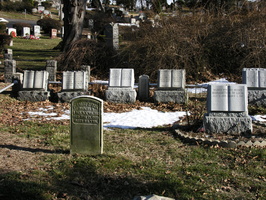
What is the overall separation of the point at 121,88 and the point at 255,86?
430 cm

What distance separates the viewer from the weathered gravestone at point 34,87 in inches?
488

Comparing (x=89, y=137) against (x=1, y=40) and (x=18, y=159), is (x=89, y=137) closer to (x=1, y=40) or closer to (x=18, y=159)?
(x=18, y=159)

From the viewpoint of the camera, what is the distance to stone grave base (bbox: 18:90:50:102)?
1239cm

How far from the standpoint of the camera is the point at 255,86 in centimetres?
1178

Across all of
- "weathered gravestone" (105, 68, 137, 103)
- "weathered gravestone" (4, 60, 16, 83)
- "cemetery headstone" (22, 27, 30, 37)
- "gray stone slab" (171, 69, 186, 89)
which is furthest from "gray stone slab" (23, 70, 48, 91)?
"cemetery headstone" (22, 27, 30, 37)

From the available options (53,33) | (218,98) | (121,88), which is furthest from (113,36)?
(53,33)

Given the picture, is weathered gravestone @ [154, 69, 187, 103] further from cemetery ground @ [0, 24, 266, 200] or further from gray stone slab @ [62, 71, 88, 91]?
cemetery ground @ [0, 24, 266, 200]

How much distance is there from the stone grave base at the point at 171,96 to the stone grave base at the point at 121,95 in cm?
77

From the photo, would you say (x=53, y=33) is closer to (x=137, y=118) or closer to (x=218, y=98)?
(x=137, y=118)

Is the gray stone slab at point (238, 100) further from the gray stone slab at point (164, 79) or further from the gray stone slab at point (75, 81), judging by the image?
the gray stone slab at point (75, 81)

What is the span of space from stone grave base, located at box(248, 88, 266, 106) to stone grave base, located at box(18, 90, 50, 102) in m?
6.67

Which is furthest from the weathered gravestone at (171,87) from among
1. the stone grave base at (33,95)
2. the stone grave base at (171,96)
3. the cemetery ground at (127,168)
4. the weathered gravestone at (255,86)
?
the stone grave base at (33,95)

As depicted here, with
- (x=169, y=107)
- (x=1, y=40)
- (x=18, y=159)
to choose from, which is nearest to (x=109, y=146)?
(x=18, y=159)

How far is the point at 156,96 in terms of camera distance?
39.9 ft
